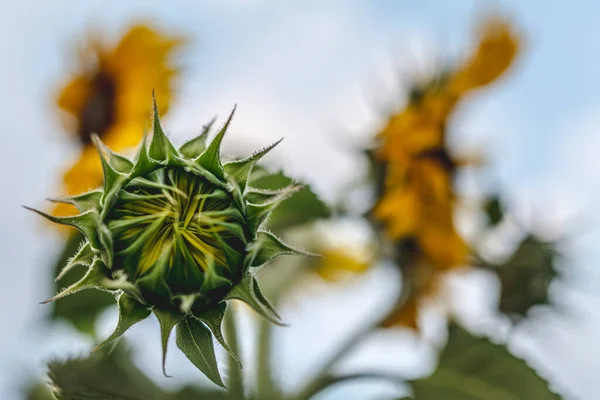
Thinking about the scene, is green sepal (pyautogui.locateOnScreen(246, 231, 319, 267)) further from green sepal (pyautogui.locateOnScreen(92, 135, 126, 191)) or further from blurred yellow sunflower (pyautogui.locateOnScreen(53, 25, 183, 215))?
blurred yellow sunflower (pyautogui.locateOnScreen(53, 25, 183, 215))

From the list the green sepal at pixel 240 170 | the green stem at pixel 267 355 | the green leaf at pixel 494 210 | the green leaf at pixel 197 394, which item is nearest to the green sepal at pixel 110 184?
the green sepal at pixel 240 170

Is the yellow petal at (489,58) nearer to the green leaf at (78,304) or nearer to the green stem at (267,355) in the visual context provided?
the green stem at (267,355)

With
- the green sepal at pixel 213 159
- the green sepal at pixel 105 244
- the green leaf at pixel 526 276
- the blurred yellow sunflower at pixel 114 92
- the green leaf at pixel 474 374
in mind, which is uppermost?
the green leaf at pixel 526 276

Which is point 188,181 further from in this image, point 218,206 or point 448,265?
point 448,265

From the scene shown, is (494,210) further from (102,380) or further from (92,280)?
(92,280)

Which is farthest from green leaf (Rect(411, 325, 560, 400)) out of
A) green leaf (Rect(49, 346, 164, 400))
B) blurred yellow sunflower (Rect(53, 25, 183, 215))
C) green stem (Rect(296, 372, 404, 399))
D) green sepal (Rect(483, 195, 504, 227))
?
blurred yellow sunflower (Rect(53, 25, 183, 215))

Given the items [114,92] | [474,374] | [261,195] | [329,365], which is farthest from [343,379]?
[114,92]

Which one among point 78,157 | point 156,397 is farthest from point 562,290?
point 78,157
